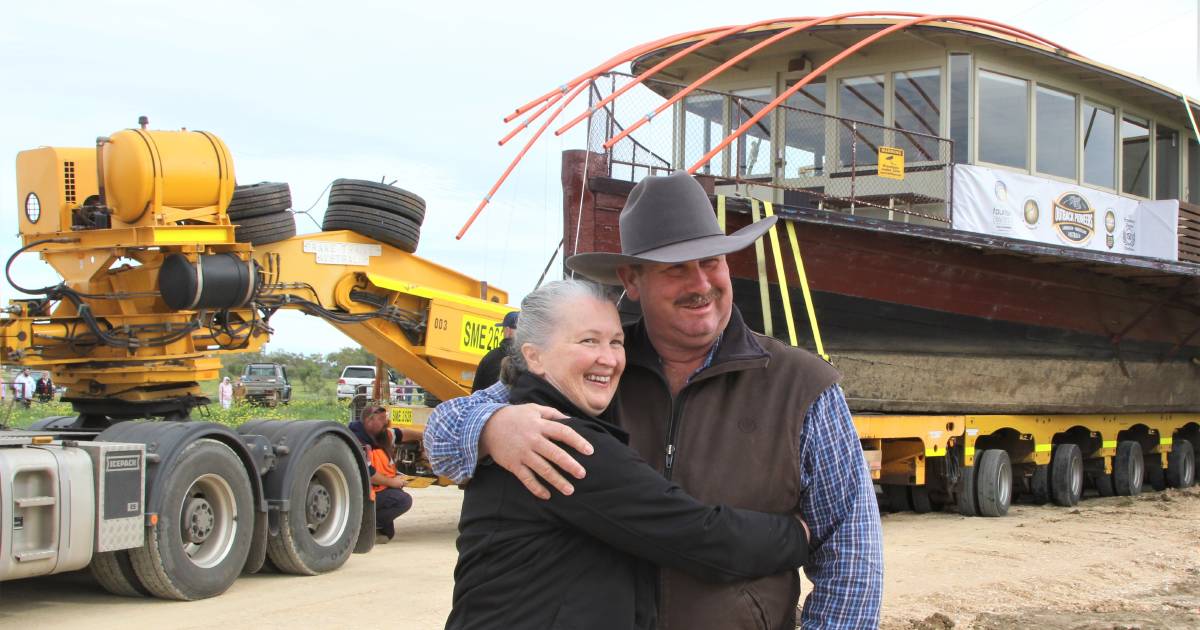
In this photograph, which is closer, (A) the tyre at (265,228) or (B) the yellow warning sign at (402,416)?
(A) the tyre at (265,228)

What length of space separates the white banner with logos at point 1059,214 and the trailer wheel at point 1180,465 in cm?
344

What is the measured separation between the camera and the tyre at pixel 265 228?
374 inches

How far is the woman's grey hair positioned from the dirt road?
4.55m

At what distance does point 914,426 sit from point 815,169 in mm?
3153

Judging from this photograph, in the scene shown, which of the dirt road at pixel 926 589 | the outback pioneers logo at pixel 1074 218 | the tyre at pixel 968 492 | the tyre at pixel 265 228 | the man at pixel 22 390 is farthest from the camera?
the outback pioneers logo at pixel 1074 218

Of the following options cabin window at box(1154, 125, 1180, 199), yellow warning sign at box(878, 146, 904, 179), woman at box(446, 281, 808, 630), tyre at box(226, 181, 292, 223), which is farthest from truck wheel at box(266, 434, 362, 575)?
cabin window at box(1154, 125, 1180, 199)

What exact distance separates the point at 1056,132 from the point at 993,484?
4.38 meters

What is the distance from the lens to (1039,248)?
1258cm

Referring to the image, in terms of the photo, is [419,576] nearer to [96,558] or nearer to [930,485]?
[96,558]

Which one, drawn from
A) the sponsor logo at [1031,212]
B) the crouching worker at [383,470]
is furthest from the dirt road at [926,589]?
the sponsor logo at [1031,212]

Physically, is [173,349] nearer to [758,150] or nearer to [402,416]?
[402,416]


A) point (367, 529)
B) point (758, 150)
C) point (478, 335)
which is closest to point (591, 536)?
point (367, 529)

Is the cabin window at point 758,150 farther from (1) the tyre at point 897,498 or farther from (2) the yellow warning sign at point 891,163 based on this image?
(1) the tyre at point 897,498

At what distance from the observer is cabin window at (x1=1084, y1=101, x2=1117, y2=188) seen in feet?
49.3
